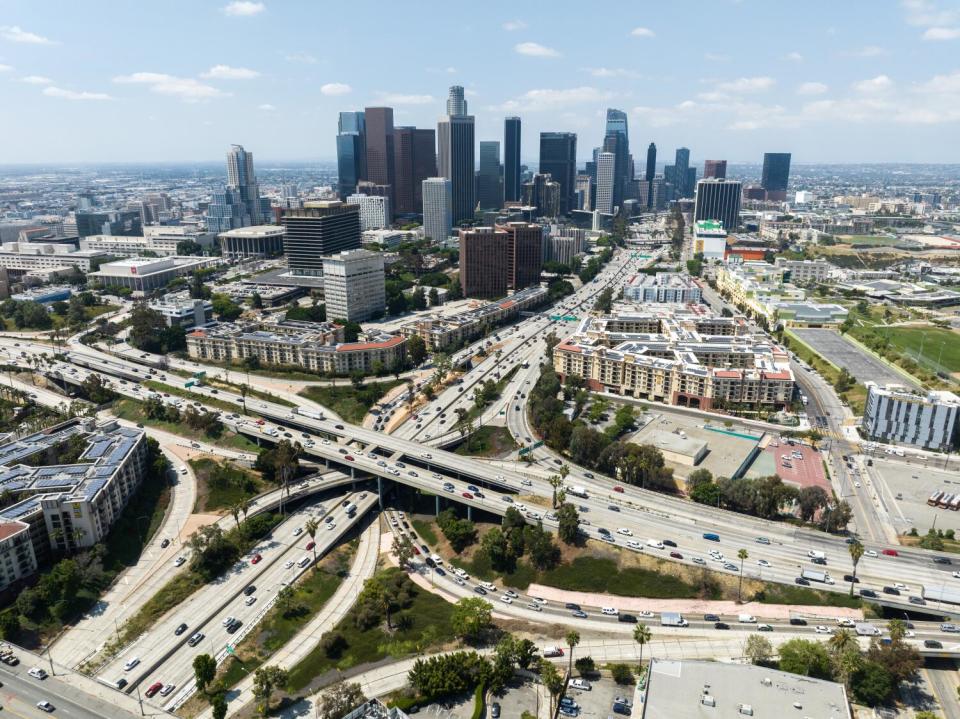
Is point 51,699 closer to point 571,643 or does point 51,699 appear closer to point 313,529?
point 313,529

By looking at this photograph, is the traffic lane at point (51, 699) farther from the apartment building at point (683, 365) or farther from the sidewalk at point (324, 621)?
the apartment building at point (683, 365)

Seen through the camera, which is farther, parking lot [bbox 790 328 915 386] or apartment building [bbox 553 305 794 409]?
parking lot [bbox 790 328 915 386]

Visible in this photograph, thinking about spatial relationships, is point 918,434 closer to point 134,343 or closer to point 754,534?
point 754,534

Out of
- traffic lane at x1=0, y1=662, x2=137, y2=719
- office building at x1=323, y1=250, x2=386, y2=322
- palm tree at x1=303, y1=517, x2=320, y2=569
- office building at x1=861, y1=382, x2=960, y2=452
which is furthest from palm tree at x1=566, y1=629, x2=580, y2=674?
office building at x1=323, y1=250, x2=386, y2=322

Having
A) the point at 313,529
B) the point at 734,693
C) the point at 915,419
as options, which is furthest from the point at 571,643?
the point at 915,419

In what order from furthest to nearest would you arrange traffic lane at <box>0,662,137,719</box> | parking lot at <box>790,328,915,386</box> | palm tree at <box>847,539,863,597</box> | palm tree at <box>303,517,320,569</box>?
parking lot at <box>790,328,915,386</box> < palm tree at <box>303,517,320,569</box> < palm tree at <box>847,539,863,597</box> < traffic lane at <box>0,662,137,719</box>

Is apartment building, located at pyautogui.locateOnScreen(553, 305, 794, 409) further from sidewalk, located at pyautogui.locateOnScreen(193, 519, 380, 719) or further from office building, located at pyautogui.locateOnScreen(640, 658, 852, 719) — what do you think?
office building, located at pyautogui.locateOnScreen(640, 658, 852, 719)
